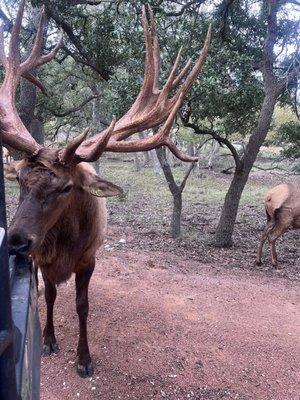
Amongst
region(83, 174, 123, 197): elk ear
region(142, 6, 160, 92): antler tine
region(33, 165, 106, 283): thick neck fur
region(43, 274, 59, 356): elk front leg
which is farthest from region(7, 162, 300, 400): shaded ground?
region(142, 6, 160, 92): antler tine

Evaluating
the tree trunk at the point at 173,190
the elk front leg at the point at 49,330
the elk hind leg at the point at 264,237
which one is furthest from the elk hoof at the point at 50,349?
the elk hind leg at the point at 264,237

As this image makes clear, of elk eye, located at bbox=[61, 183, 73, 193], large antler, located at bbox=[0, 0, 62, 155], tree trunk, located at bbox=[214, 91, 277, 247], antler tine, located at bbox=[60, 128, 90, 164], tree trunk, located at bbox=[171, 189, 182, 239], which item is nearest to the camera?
antler tine, located at bbox=[60, 128, 90, 164]

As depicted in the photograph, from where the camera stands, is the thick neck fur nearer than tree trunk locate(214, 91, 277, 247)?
Yes

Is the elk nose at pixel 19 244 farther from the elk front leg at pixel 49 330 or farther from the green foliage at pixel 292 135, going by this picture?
the green foliage at pixel 292 135

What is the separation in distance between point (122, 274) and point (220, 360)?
2.32 metres

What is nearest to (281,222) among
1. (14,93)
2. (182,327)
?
(182,327)

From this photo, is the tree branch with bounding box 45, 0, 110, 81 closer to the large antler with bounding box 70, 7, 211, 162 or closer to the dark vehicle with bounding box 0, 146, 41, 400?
the large antler with bounding box 70, 7, 211, 162

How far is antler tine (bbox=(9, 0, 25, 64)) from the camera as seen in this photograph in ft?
12.2

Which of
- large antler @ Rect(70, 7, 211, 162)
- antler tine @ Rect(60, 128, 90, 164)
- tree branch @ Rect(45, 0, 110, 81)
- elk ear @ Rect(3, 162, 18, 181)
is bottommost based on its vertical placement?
elk ear @ Rect(3, 162, 18, 181)

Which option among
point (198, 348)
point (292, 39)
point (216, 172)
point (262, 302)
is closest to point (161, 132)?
point (198, 348)

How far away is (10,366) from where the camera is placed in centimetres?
105

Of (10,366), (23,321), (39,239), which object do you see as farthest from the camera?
(39,239)

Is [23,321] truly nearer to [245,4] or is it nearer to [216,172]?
[245,4]

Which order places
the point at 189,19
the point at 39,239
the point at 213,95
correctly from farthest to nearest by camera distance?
1. the point at 189,19
2. the point at 213,95
3. the point at 39,239
